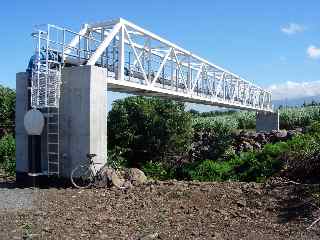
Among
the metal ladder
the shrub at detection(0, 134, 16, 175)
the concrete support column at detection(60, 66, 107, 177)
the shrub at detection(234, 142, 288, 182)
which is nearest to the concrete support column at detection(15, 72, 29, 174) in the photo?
the metal ladder

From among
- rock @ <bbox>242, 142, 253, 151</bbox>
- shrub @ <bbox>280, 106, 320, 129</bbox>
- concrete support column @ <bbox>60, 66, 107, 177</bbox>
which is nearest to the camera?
concrete support column @ <bbox>60, 66, 107, 177</bbox>

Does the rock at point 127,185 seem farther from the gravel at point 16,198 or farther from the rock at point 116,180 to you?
the gravel at point 16,198

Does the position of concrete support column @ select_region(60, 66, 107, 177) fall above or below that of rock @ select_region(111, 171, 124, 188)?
above

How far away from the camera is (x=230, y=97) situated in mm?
37531

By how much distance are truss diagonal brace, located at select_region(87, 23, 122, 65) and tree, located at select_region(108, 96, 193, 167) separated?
26.7ft

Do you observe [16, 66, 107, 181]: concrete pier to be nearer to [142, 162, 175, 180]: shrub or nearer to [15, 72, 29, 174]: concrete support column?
[15, 72, 29, 174]: concrete support column

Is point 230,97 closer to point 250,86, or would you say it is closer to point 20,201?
point 250,86

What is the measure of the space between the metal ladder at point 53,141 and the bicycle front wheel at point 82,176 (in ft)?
2.86

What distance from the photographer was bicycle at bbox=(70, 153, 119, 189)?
47.4 ft

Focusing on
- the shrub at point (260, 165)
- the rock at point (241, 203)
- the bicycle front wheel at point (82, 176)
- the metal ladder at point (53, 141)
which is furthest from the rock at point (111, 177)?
the rock at point (241, 203)

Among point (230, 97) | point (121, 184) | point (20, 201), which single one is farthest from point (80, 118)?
point (230, 97)

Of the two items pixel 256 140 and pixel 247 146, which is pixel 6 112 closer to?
pixel 256 140

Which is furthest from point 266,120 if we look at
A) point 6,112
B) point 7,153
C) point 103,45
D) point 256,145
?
point 103,45

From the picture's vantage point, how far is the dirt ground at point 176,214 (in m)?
8.63
